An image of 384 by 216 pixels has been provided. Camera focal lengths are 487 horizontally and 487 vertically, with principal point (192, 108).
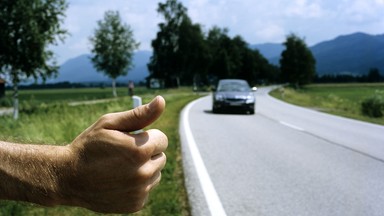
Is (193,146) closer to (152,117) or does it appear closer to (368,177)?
(368,177)

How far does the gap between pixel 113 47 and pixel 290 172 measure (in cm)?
5861

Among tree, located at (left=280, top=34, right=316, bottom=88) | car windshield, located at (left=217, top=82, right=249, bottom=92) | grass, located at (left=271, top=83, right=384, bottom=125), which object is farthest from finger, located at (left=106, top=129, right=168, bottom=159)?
tree, located at (left=280, top=34, right=316, bottom=88)

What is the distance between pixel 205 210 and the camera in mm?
5422

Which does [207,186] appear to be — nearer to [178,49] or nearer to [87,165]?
[87,165]

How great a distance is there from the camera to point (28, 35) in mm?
24141

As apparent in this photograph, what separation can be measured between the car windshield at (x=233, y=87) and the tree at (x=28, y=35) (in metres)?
8.80

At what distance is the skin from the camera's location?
4.14ft

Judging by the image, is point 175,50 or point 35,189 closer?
point 35,189

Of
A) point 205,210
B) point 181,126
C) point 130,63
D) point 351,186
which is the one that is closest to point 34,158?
point 205,210

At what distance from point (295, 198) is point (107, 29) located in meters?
61.6

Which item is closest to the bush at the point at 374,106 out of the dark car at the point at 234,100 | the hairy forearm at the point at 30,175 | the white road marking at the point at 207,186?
the dark car at the point at 234,100

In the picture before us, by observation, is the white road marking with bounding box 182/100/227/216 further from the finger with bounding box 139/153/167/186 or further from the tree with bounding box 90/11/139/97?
the tree with bounding box 90/11/139/97

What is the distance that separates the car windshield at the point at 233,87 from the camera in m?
22.8

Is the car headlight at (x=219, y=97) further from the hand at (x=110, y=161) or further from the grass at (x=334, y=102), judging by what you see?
the hand at (x=110, y=161)
